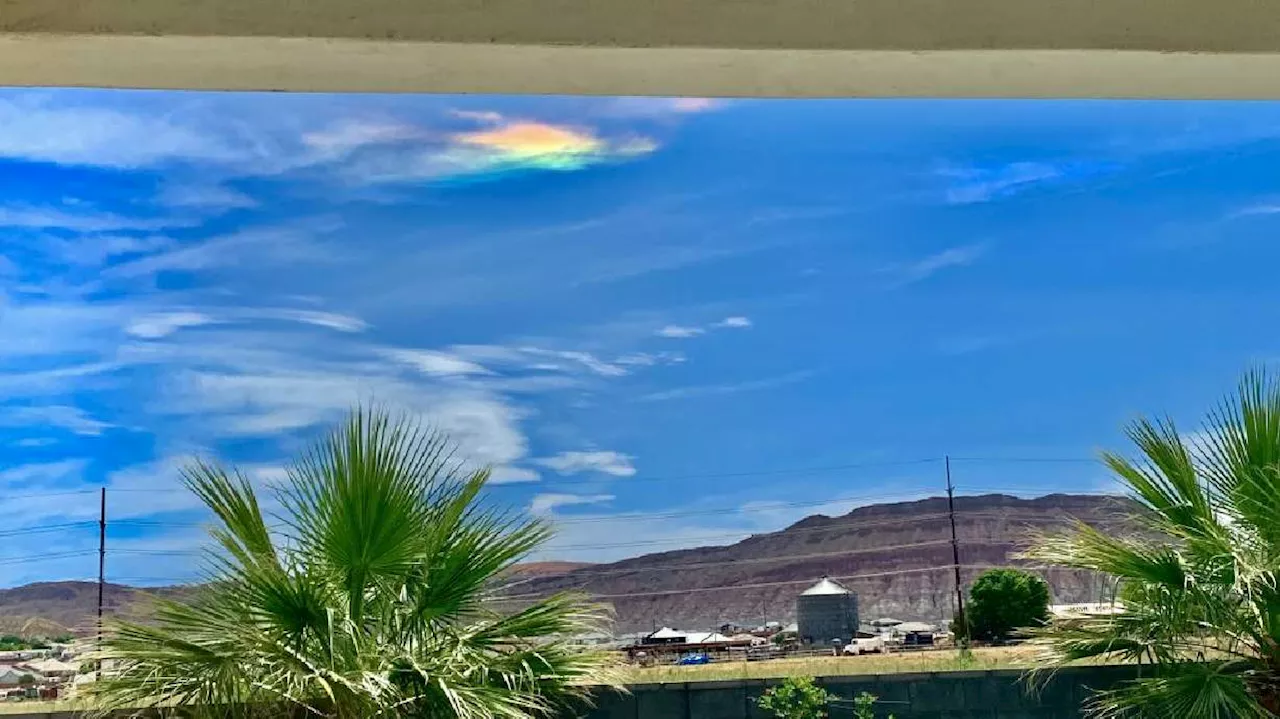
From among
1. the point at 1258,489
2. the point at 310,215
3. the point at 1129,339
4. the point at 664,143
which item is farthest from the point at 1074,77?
the point at 1129,339

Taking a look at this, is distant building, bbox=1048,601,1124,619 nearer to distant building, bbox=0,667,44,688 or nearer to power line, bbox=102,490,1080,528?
power line, bbox=102,490,1080,528

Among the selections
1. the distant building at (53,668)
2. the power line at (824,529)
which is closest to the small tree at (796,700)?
the distant building at (53,668)

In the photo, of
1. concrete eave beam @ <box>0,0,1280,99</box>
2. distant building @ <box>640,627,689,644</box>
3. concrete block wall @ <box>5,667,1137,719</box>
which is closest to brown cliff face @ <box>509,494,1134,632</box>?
distant building @ <box>640,627,689,644</box>

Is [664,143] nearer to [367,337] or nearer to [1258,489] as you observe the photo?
[367,337]

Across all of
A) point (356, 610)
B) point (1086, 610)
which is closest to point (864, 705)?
point (1086, 610)

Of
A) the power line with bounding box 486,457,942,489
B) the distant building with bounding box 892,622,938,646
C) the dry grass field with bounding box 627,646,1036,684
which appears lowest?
the distant building with bounding box 892,622,938,646

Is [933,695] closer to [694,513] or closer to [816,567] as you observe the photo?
[816,567]

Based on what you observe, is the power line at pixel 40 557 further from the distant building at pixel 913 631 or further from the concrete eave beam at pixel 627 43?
the concrete eave beam at pixel 627 43

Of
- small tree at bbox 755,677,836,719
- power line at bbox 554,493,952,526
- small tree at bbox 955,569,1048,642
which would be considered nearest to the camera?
small tree at bbox 755,677,836,719
